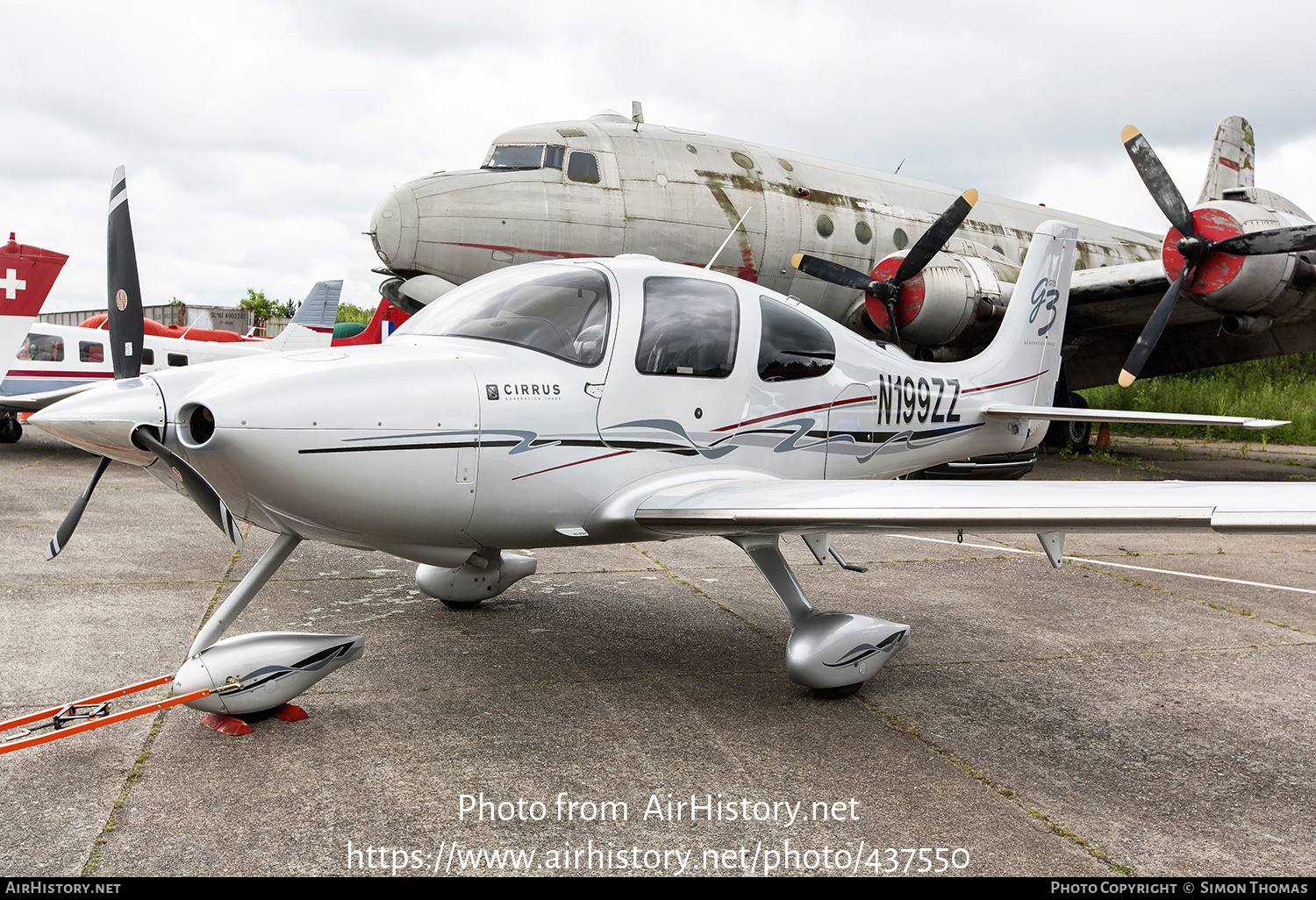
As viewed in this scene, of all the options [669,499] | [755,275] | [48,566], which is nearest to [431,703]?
[669,499]

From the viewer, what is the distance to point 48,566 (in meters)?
6.88

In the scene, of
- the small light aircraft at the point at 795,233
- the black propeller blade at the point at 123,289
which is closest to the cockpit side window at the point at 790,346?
the black propeller blade at the point at 123,289

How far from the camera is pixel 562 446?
4418 millimetres

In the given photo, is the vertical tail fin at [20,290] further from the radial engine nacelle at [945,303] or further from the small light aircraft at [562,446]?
the radial engine nacelle at [945,303]

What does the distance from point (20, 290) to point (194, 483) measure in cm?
768

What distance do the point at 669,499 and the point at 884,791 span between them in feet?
5.65

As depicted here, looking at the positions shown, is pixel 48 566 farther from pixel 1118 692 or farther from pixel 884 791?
pixel 1118 692

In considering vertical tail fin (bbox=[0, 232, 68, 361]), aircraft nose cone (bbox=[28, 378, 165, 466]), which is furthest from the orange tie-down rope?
vertical tail fin (bbox=[0, 232, 68, 361])

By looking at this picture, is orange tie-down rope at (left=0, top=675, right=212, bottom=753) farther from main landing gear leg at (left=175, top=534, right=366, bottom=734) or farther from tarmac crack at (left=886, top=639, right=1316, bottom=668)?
tarmac crack at (left=886, top=639, right=1316, bottom=668)

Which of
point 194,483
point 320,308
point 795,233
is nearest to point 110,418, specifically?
point 194,483

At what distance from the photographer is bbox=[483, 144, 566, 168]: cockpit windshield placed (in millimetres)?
12867

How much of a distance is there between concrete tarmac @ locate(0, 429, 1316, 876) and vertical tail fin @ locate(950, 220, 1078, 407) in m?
1.67

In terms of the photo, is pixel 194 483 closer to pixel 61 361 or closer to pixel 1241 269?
pixel 1241 269

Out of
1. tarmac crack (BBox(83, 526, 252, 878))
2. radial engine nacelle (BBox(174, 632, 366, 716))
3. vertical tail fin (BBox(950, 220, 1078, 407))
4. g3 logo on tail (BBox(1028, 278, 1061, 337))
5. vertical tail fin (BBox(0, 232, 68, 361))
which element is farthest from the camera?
vertical tail fin (BBox(0, 232, 68, 361))
